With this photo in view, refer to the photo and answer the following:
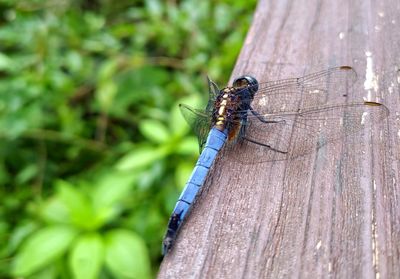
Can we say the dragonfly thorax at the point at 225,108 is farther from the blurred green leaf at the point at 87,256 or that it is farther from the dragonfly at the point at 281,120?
the blurred green leaf at the point at 87,256

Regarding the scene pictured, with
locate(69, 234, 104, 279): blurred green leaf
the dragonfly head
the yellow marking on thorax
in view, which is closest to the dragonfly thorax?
the yellow marking on thorax

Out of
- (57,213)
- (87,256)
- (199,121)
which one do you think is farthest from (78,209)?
(199,121)

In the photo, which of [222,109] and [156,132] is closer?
[222,109]

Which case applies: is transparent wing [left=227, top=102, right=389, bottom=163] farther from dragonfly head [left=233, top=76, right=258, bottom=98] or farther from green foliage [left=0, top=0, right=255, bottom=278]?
green foliage [left=0, top=0, right=255, bottom=278]

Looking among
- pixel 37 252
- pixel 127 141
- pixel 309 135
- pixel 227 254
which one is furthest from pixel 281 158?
pixel 127 141

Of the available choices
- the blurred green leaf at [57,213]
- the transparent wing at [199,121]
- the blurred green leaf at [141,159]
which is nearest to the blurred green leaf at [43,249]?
the blurred green leaf at [57,213]

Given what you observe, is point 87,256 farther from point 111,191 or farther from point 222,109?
point 222,109

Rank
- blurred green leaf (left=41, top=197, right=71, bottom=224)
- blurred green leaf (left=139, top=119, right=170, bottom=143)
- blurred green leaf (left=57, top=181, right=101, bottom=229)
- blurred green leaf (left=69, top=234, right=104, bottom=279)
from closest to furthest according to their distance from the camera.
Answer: blurred green leaf (left=69, top=234, right=104, bottom=279)
blurred green leaf (left=57, top=181, right=101, bottom=229)
blurred green leaf (left=41, top=197, right=71, bottom=224)
blurred green leaf (left=139, top=119, right=170, bottom=143)
